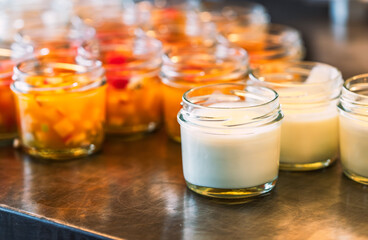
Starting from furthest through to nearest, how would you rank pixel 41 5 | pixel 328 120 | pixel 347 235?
pixel 41 5, pixel 328 120, pixel 347 235

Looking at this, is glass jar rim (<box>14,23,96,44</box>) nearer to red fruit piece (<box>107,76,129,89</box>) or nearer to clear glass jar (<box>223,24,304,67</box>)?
red fruit piece (<box>107,76,129,89</box>)

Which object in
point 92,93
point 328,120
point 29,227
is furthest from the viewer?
point 92,93

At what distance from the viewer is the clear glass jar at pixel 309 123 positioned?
1535 millimetres

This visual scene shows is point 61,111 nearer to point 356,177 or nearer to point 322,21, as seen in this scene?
point 356,177

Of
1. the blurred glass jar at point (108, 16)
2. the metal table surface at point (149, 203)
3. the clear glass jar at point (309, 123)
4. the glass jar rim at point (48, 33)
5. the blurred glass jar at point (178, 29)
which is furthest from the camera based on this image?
the blurred glass jar at point (108, 16)

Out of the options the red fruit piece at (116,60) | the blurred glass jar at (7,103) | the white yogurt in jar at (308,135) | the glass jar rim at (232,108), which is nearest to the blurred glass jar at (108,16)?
the red fruit piece at (116,60)

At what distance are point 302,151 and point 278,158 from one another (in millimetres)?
121

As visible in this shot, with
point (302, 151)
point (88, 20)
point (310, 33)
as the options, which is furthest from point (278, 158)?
point (310, 33)

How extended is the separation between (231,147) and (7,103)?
31.8 inches

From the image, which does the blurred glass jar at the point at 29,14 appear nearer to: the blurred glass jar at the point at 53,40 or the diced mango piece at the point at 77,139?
the blurred glass jar at the point at 53,40

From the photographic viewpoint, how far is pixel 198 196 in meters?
1.45

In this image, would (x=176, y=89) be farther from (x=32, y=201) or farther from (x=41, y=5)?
(x=41, y=5)

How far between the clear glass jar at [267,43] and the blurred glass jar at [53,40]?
1.65 feet

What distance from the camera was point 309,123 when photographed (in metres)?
Answer: 1.53
